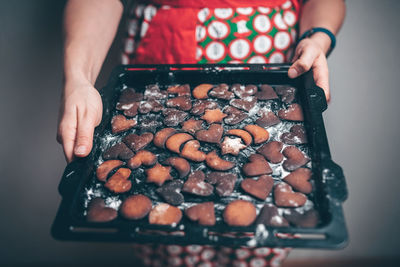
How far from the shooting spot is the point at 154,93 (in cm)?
90

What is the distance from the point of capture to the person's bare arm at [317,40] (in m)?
0.85

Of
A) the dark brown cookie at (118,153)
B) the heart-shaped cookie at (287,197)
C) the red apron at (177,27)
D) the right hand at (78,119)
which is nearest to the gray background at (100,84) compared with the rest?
the red apron at (177,27)

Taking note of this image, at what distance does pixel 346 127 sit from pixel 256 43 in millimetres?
686

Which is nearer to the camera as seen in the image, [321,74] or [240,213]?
[240,213]

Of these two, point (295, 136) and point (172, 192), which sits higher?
point (295, 136)

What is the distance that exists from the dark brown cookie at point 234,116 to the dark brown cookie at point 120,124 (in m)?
0.27

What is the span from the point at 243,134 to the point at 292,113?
156mm

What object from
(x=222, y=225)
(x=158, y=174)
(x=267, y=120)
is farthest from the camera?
(x=267, y=120)

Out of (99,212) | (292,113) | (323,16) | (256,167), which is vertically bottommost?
(99,212)

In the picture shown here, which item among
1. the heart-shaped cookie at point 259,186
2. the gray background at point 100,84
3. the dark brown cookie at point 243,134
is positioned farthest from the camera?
the gray background at point 100,84

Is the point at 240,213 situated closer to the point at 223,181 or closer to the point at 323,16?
the point at 223,181

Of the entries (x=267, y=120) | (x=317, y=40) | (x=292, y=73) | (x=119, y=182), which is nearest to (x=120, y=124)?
(x=119, y=182)

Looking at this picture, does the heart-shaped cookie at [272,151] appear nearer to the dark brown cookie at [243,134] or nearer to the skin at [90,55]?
the dark brown cookie at [243,134]

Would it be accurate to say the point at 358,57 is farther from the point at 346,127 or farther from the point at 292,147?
the point at 292,147
